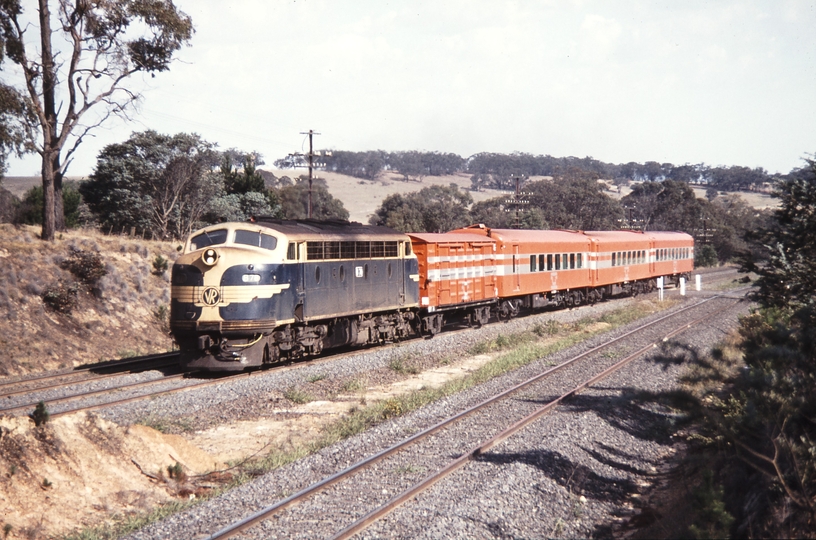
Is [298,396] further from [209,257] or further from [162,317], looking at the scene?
[162,317]

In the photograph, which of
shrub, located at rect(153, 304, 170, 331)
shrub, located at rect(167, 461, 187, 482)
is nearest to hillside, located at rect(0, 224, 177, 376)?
shrub, located at rect(153, 304, 170, 331)

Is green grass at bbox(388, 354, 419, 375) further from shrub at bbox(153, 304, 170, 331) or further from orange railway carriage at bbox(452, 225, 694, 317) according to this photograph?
shrub at bbox(153, 304, 170, 331)

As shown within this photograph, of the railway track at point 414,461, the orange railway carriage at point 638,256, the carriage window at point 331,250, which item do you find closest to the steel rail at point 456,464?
the railway track at point 414,461

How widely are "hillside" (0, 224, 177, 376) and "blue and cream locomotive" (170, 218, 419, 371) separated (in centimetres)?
618

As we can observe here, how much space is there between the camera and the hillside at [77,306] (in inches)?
824

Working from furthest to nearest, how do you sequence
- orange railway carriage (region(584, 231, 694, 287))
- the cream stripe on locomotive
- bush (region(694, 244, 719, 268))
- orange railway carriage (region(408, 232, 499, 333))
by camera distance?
bush (region(694, 244, 719, 268)) < orange railway carriage (region(584, 231, 694, 287)) < orange railway carriage (region(408, 232, 499, 333)) < the cream stripe on locomotive

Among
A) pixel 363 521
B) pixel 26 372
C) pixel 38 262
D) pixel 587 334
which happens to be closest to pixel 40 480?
pixel 363 521

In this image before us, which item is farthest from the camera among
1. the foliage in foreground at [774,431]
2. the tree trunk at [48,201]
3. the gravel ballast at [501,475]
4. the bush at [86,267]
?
the tree trunk at [48,201]

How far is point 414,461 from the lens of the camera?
10383 mm

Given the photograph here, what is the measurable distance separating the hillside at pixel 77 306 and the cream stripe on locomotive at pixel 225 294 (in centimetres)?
637

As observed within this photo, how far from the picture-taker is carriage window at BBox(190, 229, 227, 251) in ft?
56.7

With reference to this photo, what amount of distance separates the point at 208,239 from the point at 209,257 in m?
1.05

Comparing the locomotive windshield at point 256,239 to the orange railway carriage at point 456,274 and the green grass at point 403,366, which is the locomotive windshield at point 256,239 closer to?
the green grass at point 403,366

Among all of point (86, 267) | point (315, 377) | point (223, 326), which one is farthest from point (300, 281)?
point (86, 267)
